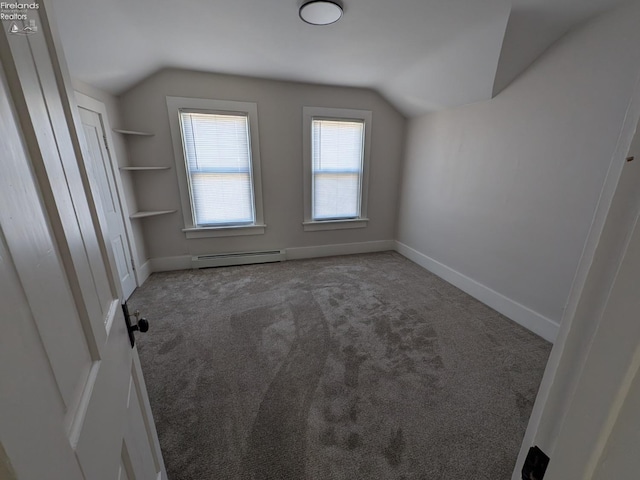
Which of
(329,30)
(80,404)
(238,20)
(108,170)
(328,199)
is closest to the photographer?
(80,404)

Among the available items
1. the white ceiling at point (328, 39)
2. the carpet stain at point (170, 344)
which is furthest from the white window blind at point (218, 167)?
the carpet stain at point (170, 344)

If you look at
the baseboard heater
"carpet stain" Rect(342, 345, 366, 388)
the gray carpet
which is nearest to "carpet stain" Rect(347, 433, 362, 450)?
the gray carpet

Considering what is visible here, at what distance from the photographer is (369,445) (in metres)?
1.30

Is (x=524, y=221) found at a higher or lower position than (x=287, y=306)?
higher

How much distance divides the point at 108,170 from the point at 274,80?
2.10m

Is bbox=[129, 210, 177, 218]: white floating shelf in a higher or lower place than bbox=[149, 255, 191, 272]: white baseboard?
higher

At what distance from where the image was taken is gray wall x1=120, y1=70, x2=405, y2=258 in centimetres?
288

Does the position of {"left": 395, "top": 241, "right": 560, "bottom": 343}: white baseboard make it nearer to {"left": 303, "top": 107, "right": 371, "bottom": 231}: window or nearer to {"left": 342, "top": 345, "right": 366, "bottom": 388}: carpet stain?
{"left": 303, "top": 107, "right": 371, "bottom": 231}: window

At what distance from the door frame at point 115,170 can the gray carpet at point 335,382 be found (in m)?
0.41

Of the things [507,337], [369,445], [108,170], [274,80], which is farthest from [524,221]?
[108,170]

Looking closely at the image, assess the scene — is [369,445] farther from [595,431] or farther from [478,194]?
[478,194]

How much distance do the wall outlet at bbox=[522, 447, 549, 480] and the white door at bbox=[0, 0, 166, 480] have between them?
27.0 inches

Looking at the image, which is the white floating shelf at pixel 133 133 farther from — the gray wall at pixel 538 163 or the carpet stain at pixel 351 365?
the gray wall at pixel 538 163

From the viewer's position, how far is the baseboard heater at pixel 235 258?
345 centimetres
